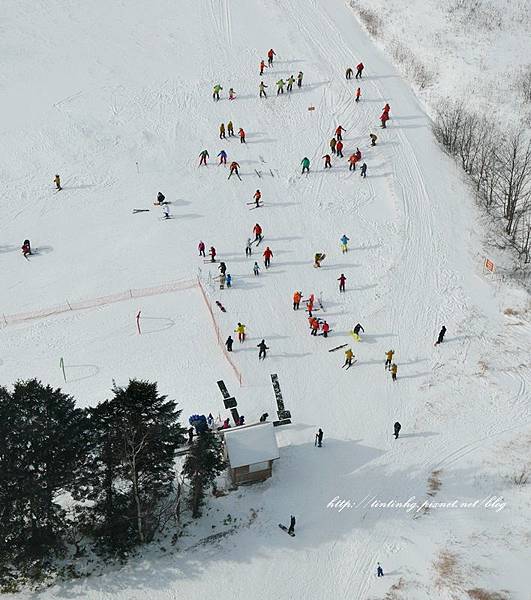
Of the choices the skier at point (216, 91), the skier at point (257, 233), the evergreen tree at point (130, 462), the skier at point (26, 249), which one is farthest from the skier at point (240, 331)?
the skier at point (216, 91)

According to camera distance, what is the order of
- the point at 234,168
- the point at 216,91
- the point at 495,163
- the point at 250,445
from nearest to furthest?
1. the point at 250,445
2. the point at 495,163
3. the point at 234,168
4. the point at 216,91

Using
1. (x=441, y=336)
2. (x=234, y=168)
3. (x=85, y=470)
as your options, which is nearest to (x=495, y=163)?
(x=441, y=336)

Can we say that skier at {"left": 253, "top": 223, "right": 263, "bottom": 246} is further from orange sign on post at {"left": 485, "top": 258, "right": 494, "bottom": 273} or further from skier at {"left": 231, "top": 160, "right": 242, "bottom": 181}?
orange sign on post at {"left": 485, "top": 258, "right": 494, "bottom": 273}

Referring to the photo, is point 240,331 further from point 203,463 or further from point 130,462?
point 130,462

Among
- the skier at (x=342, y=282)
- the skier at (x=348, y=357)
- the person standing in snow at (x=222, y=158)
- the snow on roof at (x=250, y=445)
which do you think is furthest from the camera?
the person standing in snow at (x=222, y=158)

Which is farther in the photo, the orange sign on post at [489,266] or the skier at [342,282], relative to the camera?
the orange sign on post at [489,266]

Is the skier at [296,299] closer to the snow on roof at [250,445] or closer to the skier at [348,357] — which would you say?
the skier at [348,357]

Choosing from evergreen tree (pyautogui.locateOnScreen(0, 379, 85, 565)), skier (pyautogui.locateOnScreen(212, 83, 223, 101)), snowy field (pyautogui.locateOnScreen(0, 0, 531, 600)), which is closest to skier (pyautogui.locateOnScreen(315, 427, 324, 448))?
snowy field (pyautogui.locateOnScreen(0, 0, 531, 600))
